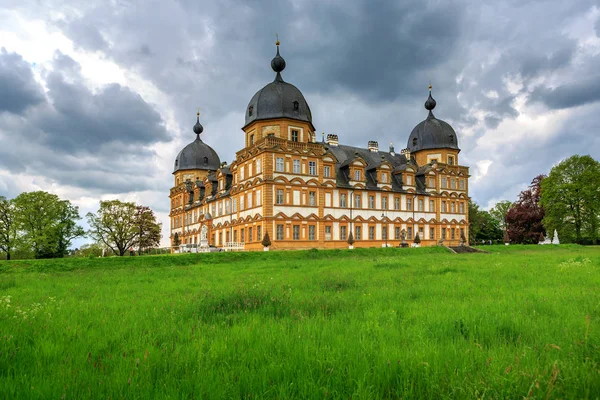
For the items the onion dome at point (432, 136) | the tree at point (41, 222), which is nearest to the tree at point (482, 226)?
the onion dome at point (432, 136)

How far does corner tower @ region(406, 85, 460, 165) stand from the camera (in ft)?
207

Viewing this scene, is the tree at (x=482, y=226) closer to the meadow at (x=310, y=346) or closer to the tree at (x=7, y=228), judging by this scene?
the tree at (x=7, y=228)

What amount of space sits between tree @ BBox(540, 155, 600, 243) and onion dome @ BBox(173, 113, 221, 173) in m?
53.9

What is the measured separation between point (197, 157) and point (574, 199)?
2338 inches

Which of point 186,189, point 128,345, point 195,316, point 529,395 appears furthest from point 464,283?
point 186,189

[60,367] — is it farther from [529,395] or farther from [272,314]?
[529,395]

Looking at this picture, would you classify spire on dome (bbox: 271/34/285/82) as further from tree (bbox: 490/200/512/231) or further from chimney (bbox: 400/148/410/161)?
tree (bbox: 490/200/512/231)

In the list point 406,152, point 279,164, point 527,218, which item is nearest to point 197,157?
point 279,164

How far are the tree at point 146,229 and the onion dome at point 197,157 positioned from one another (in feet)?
33.4

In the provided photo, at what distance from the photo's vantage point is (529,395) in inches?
157

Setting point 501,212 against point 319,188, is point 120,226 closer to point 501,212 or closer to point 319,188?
point 319,188

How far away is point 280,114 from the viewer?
4750 cm

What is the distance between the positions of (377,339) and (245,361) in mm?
1946

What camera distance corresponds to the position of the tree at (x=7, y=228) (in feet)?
184
